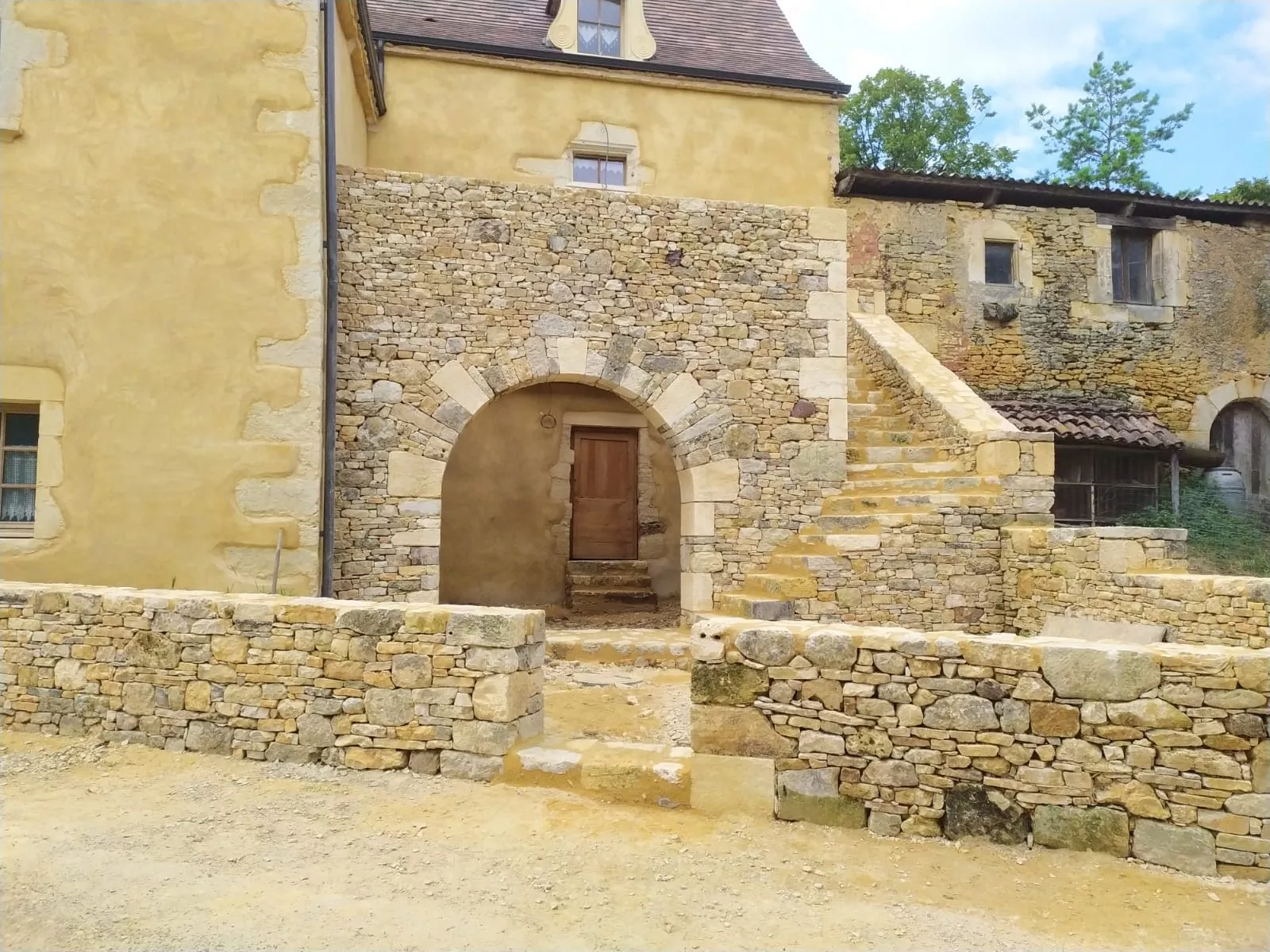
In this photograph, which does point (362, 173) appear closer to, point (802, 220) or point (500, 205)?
point (500, 205)

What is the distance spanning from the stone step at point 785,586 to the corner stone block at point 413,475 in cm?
291

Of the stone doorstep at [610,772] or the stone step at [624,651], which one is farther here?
the stone step at [624,651]

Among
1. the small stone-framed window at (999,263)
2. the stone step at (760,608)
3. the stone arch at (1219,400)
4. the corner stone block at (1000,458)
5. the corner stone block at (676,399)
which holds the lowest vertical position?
the stone step at (760,608)

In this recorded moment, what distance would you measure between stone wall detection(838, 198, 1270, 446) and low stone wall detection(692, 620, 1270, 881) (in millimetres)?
8897

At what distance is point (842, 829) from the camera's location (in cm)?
355

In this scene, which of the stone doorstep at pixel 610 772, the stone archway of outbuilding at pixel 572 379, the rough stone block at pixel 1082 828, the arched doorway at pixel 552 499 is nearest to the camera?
the rough stone block at pixel 1082 828

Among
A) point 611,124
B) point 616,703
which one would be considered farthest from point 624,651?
point 611,124

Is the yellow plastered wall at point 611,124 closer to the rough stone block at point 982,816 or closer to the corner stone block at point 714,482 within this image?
the corner stone block at point 714,482

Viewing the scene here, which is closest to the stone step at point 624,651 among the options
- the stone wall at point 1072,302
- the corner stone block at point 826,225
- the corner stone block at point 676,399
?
the corner stone block at point 676,399

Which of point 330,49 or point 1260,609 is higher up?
point 330,49

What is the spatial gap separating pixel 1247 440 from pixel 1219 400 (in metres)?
0.93

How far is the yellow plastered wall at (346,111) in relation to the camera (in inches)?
291

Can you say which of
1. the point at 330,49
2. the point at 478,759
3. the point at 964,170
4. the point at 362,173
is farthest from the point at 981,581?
the point at 964,170

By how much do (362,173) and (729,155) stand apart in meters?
4.60
